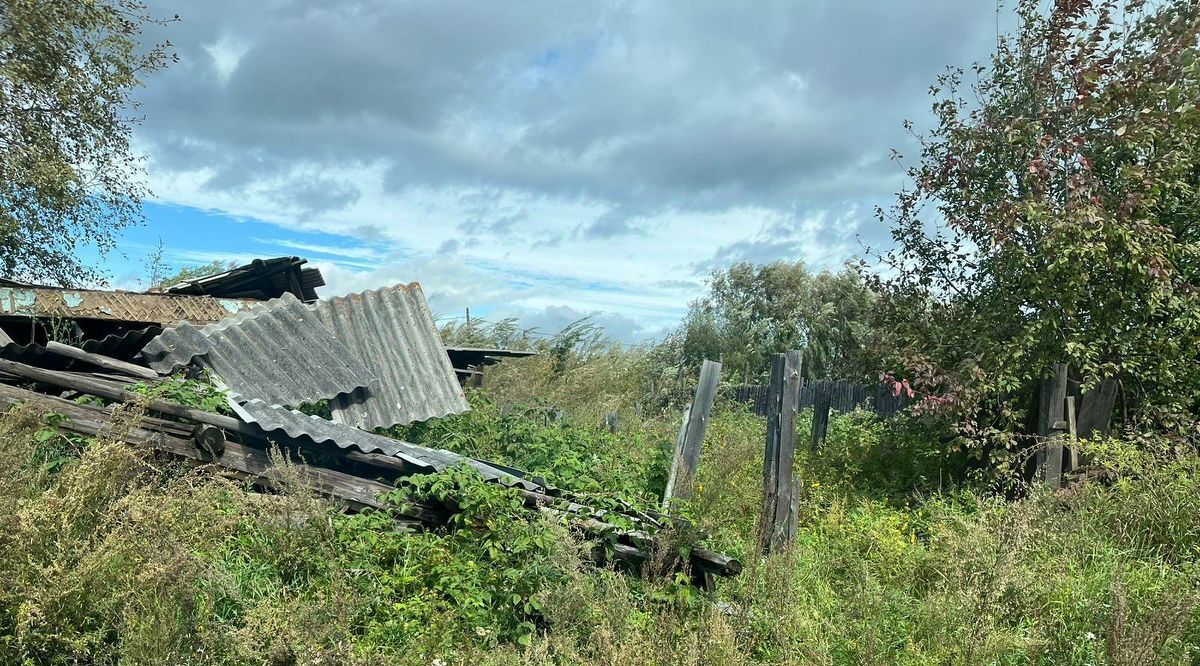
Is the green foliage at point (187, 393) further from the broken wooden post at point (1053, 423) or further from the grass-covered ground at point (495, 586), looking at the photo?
the broken wooden post at point (1053, 423)

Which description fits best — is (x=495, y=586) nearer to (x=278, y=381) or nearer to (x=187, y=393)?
(x=187, y=393)

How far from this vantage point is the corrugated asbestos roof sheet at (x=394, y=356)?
8914 millimetres

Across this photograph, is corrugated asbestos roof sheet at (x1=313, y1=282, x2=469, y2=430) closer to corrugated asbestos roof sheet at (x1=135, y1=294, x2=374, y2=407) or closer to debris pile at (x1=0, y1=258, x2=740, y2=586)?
debris pile at (x1=0, y1=258, x2=740, y2=586)

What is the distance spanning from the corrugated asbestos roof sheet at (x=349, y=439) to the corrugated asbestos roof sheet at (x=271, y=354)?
1.78 ft

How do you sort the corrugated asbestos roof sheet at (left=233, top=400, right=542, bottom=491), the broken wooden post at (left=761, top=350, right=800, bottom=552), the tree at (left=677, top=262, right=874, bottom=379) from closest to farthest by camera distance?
the corrugated asbestos roof sheet at (left=233, top=400, right=542, bottom=491)
the broken wooden post at (left=761, top=350, right=800, bottom=552)
the tree at (left=677, top=262, right=874, bottom=379)

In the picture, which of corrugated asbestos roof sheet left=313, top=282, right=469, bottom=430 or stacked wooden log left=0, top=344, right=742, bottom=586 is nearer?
stacked wooden log left=0, top=344, right=742, bottom=586

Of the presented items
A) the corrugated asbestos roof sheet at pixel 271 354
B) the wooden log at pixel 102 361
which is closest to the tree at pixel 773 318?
the corrugated asbestos roof sheet at pixel 271 354

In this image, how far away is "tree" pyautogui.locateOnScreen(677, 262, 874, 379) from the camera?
2503 cm

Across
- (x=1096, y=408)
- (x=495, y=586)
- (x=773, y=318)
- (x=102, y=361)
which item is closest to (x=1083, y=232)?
(x=1096, y=408)

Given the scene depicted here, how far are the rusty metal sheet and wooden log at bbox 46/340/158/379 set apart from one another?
2120 mm

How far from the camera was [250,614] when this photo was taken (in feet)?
12.9

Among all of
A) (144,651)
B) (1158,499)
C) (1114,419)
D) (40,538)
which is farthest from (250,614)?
(1114,419)

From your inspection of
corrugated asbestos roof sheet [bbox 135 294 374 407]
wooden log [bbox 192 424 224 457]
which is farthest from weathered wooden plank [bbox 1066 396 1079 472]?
wooden log [bbox 192 424 224 457]

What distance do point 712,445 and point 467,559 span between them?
5254 mm
